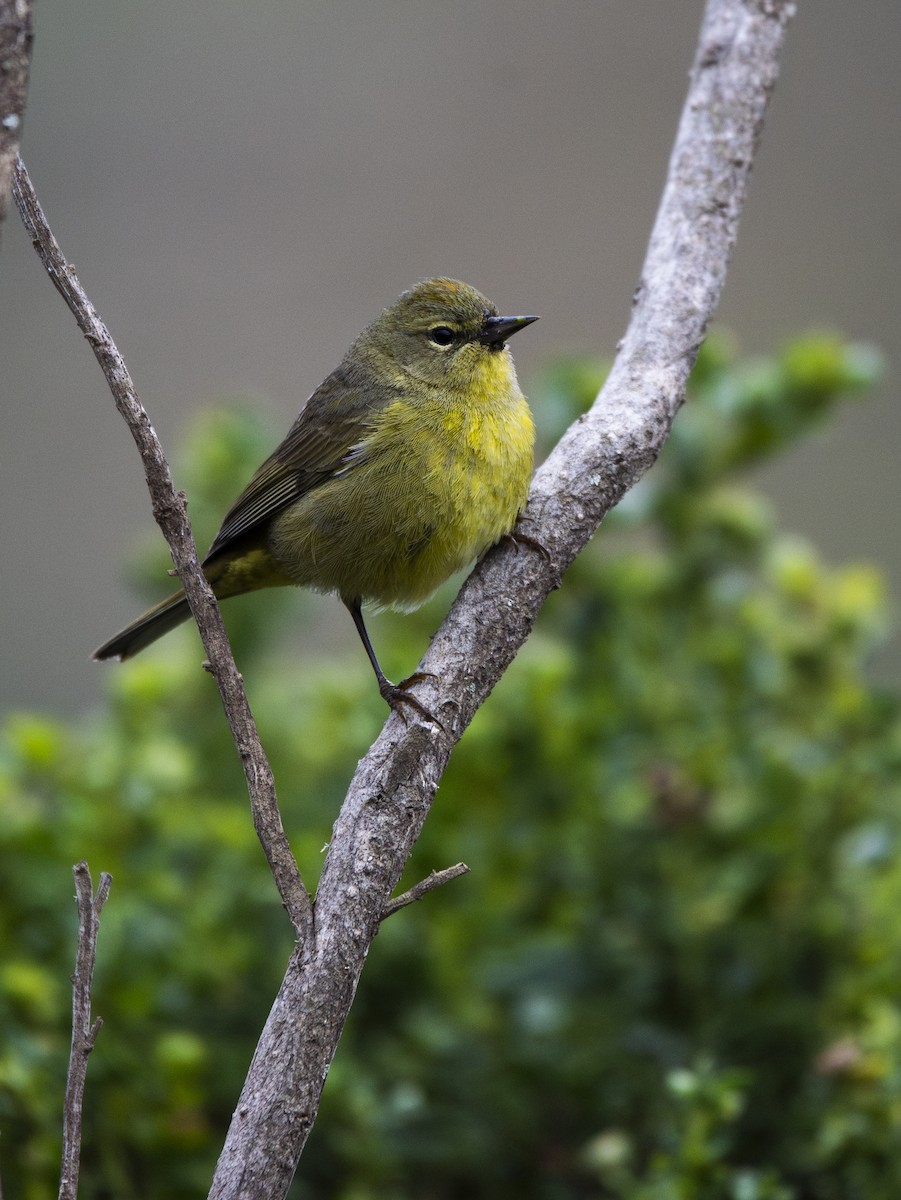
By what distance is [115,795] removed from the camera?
2676 millimetres

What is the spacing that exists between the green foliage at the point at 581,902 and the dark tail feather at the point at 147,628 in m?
0.11

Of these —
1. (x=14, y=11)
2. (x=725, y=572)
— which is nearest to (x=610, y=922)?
(x=725, y=572)

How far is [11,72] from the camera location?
4.39 feet

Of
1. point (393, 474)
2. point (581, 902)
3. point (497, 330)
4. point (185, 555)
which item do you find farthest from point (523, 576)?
point (497, 330)

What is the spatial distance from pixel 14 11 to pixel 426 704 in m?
1.05

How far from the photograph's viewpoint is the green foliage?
2322 mm

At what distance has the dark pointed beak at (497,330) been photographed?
3074mm

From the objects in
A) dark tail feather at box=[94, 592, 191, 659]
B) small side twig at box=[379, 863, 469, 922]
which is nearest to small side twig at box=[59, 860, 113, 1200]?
small side twig at box=[379, 863, 469, 922]

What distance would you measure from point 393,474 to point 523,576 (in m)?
0.80

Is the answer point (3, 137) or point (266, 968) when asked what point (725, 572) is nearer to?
point (266, 968)

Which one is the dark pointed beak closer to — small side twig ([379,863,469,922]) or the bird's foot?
the bird's foot

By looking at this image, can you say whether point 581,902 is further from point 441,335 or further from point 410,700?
point 441,335

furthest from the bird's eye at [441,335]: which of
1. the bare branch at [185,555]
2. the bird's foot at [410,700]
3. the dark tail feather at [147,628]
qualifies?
the bare branch at [185,555]

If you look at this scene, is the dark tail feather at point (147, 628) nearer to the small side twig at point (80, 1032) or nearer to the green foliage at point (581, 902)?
the green foliage at point (581, 902)
